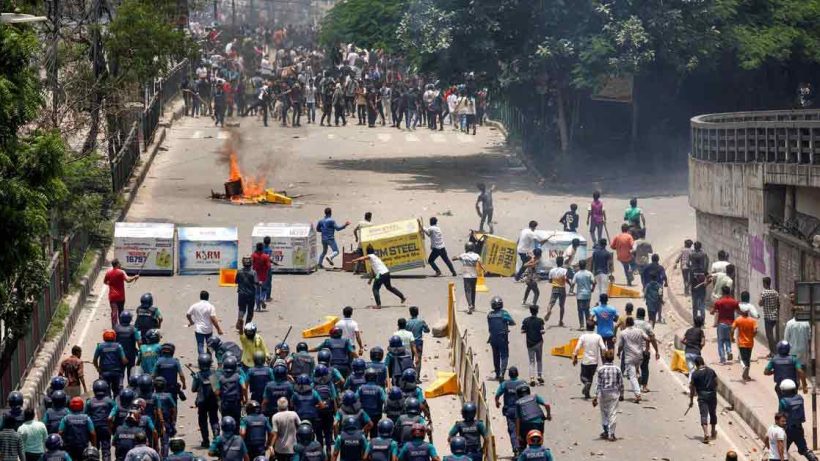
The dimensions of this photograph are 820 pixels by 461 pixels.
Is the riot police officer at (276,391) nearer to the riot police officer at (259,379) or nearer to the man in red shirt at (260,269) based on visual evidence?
the riot police officer at (259,379)

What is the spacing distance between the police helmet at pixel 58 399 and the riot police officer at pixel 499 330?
24.0ft

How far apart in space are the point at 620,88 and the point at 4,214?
30369 millimetres

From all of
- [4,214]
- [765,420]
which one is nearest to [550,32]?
[765,420]

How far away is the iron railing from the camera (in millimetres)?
29078

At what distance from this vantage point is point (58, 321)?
2794cm

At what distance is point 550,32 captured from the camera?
45.0 metres

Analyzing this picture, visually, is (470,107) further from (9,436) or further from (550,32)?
(9,436)

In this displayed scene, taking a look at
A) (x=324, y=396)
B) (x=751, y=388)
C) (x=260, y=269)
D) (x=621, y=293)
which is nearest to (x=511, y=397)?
(x=324, y=396)

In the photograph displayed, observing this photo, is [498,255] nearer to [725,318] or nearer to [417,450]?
[725,318]

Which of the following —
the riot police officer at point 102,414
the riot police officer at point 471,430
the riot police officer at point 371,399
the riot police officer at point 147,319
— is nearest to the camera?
the riot police officer at point 471,430

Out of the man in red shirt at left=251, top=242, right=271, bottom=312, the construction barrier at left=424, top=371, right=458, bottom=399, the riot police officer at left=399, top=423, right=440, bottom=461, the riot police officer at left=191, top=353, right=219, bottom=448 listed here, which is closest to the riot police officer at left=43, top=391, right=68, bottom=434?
the riot police officer at left=191, top=353, right=219, bottom=448

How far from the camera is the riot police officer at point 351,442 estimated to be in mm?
19703

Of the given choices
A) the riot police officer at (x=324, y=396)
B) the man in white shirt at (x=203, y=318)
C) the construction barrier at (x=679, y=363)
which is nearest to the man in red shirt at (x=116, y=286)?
the man in white shirt at (x=203, y=318)

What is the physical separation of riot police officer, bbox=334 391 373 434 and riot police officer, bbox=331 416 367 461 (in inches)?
20.2
